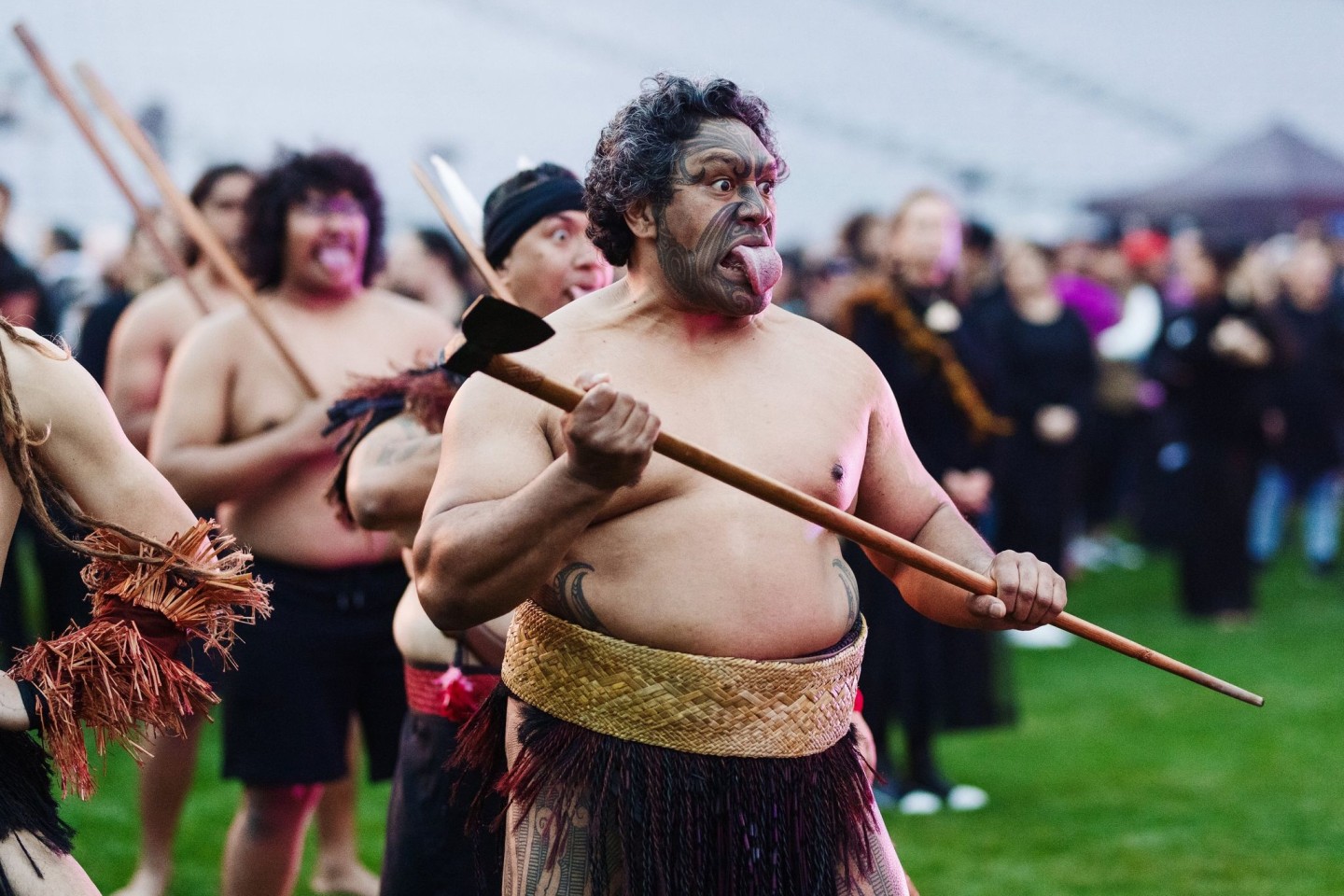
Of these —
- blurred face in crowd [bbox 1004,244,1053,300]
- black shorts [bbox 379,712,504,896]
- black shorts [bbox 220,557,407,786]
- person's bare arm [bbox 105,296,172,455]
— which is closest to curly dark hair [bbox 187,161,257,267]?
person's bare arm [bbox 105,296,172,455]

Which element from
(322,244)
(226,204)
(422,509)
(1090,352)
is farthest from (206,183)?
(1090,352)

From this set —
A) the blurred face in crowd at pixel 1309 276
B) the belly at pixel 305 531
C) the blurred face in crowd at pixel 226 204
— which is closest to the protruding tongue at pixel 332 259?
the belly at pixel 305 531

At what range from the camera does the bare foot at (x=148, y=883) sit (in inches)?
199

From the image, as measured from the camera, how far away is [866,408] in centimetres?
293

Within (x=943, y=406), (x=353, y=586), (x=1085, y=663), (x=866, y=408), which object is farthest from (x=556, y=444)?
(x=1085, y=663)

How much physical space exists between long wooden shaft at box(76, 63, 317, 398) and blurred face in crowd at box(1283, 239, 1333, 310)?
27.6 ft

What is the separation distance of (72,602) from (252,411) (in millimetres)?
2086

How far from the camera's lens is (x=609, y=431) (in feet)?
7.68

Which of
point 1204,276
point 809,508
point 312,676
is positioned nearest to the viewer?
point 809,508

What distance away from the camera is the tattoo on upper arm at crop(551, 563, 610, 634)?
2689 mm

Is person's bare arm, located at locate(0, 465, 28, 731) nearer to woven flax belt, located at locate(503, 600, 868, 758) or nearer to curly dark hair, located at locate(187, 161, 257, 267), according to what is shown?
woven flax belt, located at locate(503, 600, 868, 758)

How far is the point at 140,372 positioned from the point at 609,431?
3574 mm

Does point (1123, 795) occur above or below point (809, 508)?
below

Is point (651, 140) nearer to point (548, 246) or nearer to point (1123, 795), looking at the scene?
point (548, 246)
